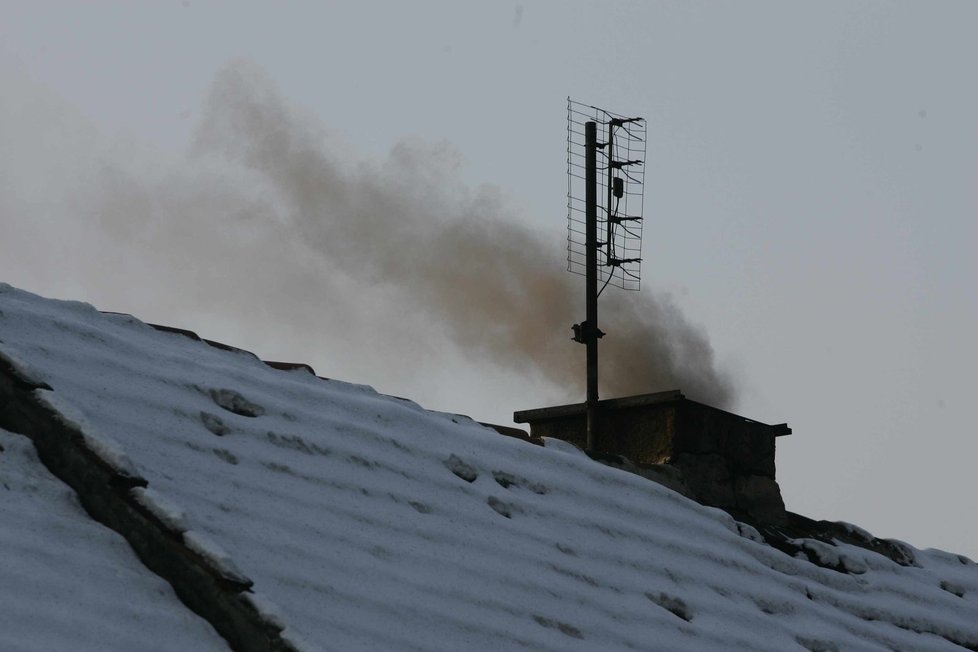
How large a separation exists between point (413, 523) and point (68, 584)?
149 cm

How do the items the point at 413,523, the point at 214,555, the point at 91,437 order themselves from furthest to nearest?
1. the point at 413,523
2. the point at 91,437
3. the point at 214,555

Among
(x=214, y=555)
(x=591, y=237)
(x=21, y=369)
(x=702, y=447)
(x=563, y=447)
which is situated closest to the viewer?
(x=214, y=555)

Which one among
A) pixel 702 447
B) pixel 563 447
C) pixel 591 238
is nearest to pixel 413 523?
pixel 563 447

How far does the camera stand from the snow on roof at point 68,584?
10.8ft

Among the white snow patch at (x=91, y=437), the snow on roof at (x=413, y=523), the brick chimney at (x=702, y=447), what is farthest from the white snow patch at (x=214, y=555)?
the brick chimney at (x=702, y=447)

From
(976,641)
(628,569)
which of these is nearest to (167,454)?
(628,569)

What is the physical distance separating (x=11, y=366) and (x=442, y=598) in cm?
134

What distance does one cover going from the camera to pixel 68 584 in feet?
11.4

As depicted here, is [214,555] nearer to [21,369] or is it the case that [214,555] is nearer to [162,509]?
[162,509]

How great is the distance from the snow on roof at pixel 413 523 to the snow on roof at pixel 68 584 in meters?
0.18

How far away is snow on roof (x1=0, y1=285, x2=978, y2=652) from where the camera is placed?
4.16m

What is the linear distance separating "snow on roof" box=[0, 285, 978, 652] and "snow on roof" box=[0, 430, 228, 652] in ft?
0.60

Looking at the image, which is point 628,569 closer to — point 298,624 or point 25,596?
point 298,624

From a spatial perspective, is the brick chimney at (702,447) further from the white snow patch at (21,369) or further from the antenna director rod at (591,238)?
the antenna director rod at (591,238)
